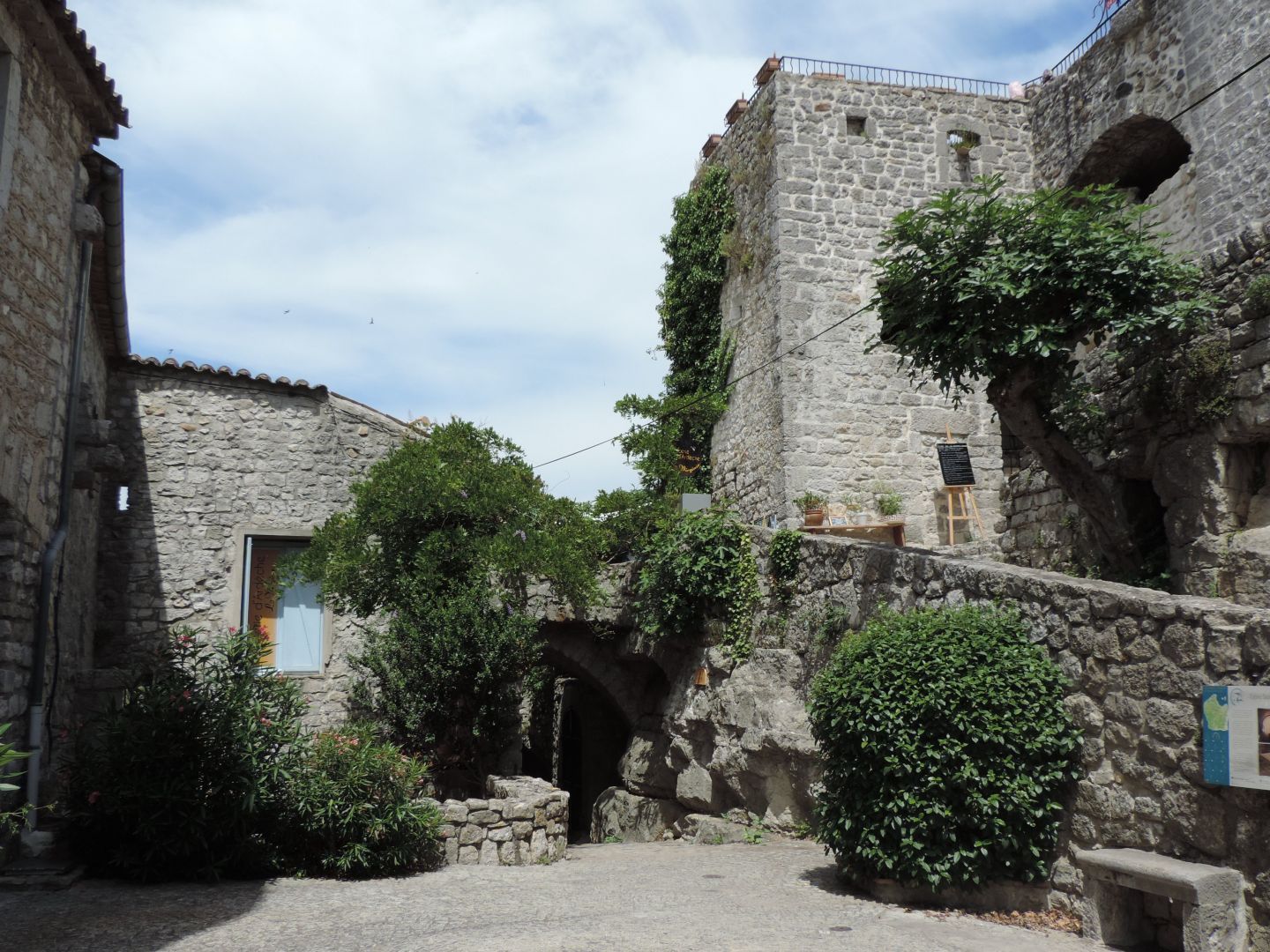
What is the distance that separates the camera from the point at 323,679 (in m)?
11.4

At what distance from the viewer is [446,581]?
10422 millimetres

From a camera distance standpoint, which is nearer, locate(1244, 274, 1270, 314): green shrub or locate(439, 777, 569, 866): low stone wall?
locate(1244, 274, 1270, 314): green shrub

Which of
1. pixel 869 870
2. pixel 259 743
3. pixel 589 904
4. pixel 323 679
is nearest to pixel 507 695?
pixel 323 679

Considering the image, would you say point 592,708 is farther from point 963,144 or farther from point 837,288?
point 963,144

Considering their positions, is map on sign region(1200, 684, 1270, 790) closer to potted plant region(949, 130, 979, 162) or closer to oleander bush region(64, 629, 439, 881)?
oleander bush region(64, 629, 439, 881)

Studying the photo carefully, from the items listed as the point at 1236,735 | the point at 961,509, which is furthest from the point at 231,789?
the point at 961,509

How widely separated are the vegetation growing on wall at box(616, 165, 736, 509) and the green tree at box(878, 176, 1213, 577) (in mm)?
6055

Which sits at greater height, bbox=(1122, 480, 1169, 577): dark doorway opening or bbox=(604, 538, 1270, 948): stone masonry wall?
bbox=(1122, 480, 1169, 577): dark doorway opening

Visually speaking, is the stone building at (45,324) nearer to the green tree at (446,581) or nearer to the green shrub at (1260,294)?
the green tree at (446,581)

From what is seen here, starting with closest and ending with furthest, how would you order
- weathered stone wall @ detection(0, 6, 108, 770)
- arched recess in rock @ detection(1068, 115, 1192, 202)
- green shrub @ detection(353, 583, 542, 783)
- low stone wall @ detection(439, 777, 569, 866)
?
1. weathered stone wall @ detection(0, 6, 108, 770)
2. low stone wall @ detection(439, 777, 569, 866)
3. green shrub @ detection(353, 583, 542, 783)
4. arched recess in rock @ detection(1068, 115, 1192, 202)

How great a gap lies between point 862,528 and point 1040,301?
4885mm

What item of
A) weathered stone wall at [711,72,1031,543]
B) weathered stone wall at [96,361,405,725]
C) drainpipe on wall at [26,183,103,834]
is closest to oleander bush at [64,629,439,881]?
drainpipe on wall at [26,183,103,834]

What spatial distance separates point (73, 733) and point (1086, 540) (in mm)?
8354

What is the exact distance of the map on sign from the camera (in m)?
4.97
